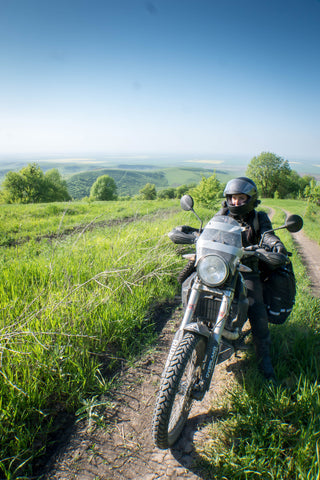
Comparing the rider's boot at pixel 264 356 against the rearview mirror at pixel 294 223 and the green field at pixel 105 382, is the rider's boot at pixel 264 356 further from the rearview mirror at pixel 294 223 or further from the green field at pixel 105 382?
the rearview mirror at pixel 294 223

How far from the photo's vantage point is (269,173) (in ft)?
184

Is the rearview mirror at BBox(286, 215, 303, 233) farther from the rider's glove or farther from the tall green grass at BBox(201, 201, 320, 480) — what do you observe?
the tall green grass at BBox(201, 201, 320, 480)

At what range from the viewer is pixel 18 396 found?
6.25ft

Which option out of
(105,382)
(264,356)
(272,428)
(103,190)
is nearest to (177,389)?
(272,428)

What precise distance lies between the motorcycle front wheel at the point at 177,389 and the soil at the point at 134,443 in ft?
0.42

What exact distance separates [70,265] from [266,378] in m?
2.87

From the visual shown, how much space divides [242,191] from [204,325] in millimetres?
1401

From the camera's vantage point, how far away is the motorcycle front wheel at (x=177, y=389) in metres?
1.63

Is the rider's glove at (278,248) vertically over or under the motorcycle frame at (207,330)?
over

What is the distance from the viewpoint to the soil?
1688 millimetres

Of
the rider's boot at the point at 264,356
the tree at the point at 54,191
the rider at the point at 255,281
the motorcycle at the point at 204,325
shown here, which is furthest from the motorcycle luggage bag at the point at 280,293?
the tree at the point at 54,191

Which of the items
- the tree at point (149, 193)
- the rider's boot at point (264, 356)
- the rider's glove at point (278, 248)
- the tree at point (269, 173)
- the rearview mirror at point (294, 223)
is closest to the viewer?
the rearview mirror at point (294, 223)

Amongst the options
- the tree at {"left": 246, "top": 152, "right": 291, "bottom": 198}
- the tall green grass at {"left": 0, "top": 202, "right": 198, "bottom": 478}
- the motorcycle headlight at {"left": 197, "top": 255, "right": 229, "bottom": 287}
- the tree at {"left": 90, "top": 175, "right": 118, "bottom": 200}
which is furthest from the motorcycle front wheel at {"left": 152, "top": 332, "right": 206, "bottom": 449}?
the tree at {"left": 90, "top": 175, "right": 118, "bottom": 200}

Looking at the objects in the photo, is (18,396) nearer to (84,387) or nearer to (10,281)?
(84,387)
